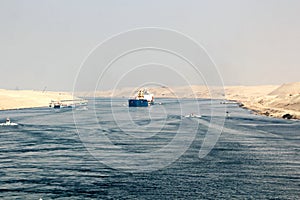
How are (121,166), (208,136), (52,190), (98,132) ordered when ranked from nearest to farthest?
(52,190) → (121,166) → (208,136) → (98,132)

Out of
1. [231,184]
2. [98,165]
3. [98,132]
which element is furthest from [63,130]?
[231,184]

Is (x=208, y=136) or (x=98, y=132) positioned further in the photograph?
(x=98, y=132)

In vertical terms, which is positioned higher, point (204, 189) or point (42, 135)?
point (42, 135)

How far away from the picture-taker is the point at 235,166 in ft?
227

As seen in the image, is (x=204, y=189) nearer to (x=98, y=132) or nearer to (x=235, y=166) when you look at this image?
(x=235, y=166)

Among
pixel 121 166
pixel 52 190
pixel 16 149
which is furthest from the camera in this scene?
pixel 16 149

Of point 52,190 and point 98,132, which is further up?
point 98,132

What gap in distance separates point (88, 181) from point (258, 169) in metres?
27.2

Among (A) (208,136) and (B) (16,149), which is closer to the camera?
(B) (16,149)

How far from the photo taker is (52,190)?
54.5 m

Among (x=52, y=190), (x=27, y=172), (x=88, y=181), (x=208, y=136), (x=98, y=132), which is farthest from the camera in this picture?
(x=98, y=132)

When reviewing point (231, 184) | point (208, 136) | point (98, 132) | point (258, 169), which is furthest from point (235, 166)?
point (98, 132)

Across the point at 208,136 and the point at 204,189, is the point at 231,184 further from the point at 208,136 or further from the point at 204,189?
the point at 208,136

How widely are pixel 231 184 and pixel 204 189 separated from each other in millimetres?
4989
